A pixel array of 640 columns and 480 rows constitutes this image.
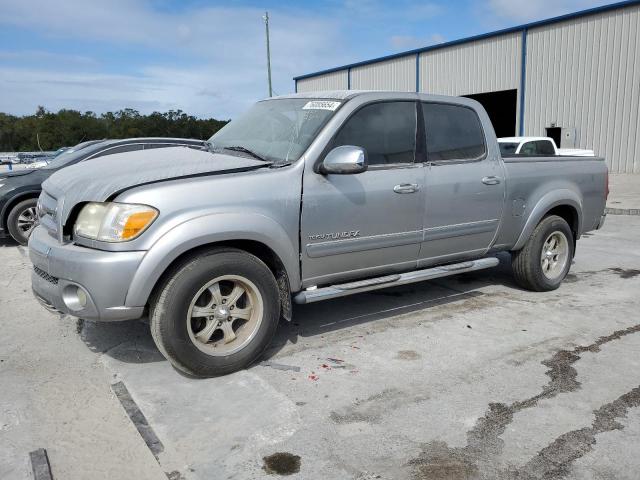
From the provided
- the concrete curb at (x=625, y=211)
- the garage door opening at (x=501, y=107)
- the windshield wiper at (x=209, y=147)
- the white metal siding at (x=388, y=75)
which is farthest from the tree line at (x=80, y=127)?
the windshield wiper at (x=209, y=147)

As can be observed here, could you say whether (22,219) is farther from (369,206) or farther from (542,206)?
(542,206)

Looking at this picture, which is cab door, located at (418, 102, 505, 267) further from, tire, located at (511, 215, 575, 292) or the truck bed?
tire, located at (511, 215, 575, 292)

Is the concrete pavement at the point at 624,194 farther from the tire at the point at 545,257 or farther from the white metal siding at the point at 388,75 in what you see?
the white metal siding at the point at 388,75

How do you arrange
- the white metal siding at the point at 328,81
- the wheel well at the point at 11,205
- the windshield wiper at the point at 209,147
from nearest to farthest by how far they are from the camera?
the windshield wiper at the point at 209,147 < the wheel well at the point at 11,205 < the white metal siding at the point at 328,81

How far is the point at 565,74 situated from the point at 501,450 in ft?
71.2

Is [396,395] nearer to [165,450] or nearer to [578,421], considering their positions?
[578,421]

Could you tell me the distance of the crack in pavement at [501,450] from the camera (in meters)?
2.64

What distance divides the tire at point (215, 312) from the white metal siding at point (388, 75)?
24412 millimetres

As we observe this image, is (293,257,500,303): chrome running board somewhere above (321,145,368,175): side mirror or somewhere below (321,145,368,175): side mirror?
below

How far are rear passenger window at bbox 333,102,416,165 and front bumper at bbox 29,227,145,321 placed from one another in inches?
69.1

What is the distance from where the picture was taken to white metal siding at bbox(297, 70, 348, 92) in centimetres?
3150

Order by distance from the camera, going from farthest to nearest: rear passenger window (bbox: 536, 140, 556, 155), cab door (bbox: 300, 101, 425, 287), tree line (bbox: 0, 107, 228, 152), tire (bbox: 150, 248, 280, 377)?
tree line (bbox: 0, 107, 228, 152) → rear passenger window (bbox: 536, 140, 556, 155) → cab door (bbox: 300, 101, 425, 287) → tire (bbox: 150, 248, 280, 377)

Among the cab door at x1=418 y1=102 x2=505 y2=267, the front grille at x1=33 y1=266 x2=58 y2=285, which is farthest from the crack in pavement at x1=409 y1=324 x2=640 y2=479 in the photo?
the front grille at x1=33 y1=266 x2=58 y2=285

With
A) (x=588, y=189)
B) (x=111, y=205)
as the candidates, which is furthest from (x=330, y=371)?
(x=588, y=189)
